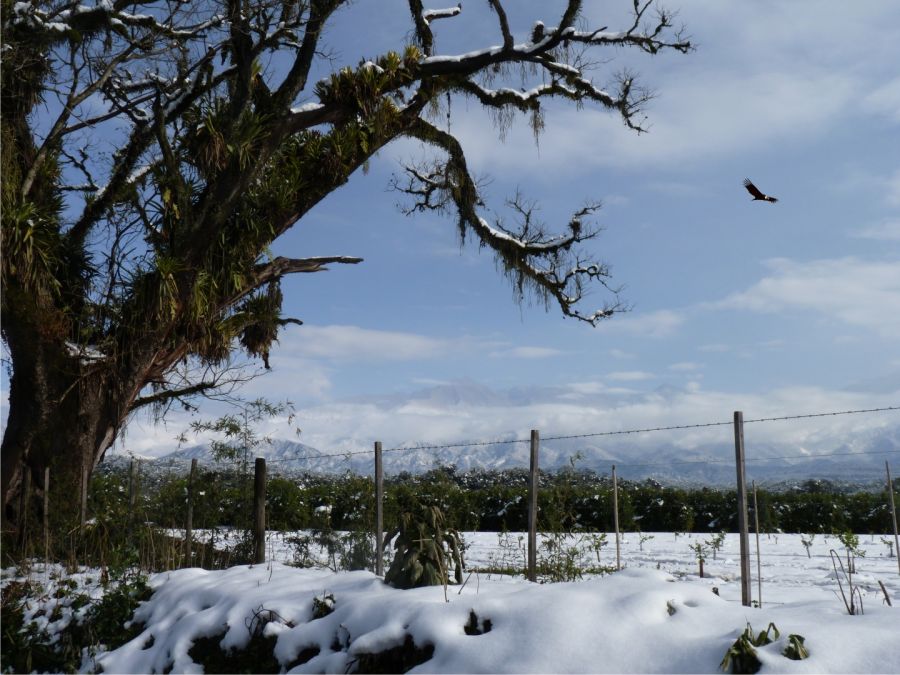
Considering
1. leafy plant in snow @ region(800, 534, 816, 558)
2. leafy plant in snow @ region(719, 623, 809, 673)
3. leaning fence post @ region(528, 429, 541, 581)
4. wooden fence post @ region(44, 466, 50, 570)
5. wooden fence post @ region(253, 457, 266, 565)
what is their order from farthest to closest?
leafy plant in snow @ region(800, 534, 816, 558), wooden fence post @ region(44, 466, 50, 570), wooden fence post @ region(253, 457, 266, 565), leaning fence post @ region(528, 429, 541, 581), leafy plant in snow @ region(719, 623, 809, 673)

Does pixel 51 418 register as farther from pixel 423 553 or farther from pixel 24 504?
pixel 423 553

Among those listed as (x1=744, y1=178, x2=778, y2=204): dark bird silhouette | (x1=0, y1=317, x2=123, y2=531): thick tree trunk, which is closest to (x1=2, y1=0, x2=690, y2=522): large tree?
(x1=0, y1=317, x2=123, y2=531): thick tree trunk

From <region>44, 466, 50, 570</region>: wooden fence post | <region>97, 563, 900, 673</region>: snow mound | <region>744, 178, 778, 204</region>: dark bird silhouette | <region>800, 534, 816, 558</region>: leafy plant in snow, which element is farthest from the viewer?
<region>800, 534, 816, 558</region>: leafy plant in snow

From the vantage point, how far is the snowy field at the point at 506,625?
3.79m

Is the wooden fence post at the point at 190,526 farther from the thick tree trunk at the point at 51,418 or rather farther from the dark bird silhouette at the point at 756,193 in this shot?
the dark bird silhouette at the point at 756,193

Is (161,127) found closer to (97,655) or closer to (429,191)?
(429,191)

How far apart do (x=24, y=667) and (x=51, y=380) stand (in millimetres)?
4739

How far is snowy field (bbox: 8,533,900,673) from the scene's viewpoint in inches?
149

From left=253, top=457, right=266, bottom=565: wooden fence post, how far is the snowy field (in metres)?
2.20

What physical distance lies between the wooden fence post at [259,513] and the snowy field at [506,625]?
2.20 m

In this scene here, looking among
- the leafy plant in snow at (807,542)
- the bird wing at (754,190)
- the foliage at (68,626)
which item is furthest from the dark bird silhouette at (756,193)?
the leafy plant in snow at (807,542)

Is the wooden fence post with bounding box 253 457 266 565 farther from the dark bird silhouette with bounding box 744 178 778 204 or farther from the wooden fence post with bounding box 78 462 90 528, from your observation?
the dark bird silhouette with bounding box 744 178 778 204

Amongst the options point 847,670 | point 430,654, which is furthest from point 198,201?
point 847,670

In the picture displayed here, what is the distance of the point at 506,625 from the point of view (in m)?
4.32
